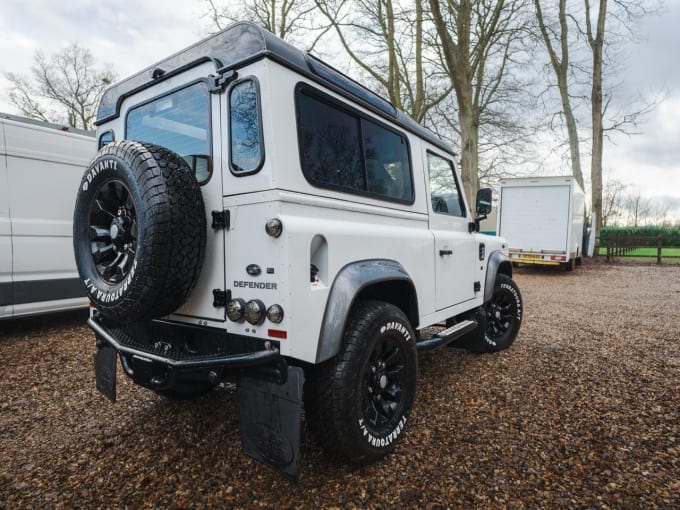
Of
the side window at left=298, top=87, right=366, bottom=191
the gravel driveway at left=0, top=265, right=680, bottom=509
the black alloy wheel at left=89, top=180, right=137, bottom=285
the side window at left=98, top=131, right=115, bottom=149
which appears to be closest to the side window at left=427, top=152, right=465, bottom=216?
the side window at left=298, top=87, right=366, bottom=191

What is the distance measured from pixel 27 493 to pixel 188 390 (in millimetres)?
1053

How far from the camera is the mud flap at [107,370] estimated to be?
8.34ft

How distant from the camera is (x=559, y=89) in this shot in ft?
56.5

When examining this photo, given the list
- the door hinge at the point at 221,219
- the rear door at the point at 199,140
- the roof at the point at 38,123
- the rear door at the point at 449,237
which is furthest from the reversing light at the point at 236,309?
the roof at the point at 38,123

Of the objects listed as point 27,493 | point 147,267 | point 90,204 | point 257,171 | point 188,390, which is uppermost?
point 257,171

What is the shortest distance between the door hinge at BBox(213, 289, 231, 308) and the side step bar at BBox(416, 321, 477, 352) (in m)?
1.41

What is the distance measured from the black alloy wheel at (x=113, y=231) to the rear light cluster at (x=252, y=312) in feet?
1.96

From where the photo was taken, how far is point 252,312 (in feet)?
6.55

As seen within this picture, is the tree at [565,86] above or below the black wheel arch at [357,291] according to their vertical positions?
above

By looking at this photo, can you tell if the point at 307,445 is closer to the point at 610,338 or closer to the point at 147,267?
the point at 147,267

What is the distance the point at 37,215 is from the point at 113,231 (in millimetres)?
3714

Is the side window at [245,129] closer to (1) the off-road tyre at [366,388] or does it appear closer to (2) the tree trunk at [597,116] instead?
(1) the off-road tyre at [366,388]

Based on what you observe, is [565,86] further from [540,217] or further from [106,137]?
[106,137]

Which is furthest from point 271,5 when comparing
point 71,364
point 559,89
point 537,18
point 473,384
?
point 473,384
